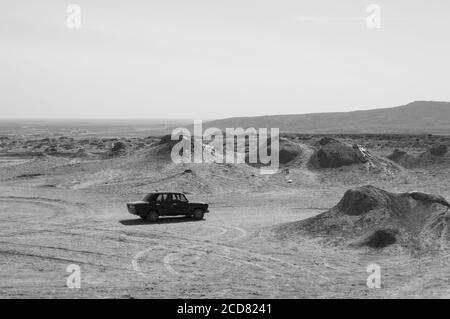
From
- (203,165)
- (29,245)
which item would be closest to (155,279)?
(29,245)

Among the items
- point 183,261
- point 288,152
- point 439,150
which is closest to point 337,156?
point 288,152


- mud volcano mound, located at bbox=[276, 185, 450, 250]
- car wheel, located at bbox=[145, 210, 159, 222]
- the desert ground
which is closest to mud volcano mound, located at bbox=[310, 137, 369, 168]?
the desert ground

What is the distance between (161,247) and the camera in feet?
67.8

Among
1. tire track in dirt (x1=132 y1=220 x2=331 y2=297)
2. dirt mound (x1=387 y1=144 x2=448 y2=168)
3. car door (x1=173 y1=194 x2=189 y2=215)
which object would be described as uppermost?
dirt mound (x1=387 y1=144 x2=448 y2=168)

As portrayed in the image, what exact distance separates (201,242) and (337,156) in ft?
98.1

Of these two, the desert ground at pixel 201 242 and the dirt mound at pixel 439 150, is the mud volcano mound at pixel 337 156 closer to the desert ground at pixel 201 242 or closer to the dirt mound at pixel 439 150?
the desert ground at pixel 201 242

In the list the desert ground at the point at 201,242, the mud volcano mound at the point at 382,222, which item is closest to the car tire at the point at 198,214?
the desert ground at the point at 201,242

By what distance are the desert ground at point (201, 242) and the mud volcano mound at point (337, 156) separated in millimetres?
1970

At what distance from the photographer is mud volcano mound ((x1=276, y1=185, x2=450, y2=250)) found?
802 inches

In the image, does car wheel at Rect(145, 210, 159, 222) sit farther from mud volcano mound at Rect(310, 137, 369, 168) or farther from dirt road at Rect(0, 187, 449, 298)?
mud volcano mound at Rect(310, 137, 369, 168)

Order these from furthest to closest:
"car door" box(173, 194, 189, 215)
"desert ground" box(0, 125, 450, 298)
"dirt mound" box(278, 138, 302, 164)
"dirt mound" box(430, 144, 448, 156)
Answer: "dirt mound" box(430, 144, 448, 156)
"dirt mound" box(278, 138, 302, 164)
"car door" box(173, 194, 189, 215)
"desert ground" box(0, 125, 450, 298)

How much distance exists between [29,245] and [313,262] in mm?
10669

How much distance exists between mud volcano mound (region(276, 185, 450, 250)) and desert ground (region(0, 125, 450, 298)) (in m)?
0.29
